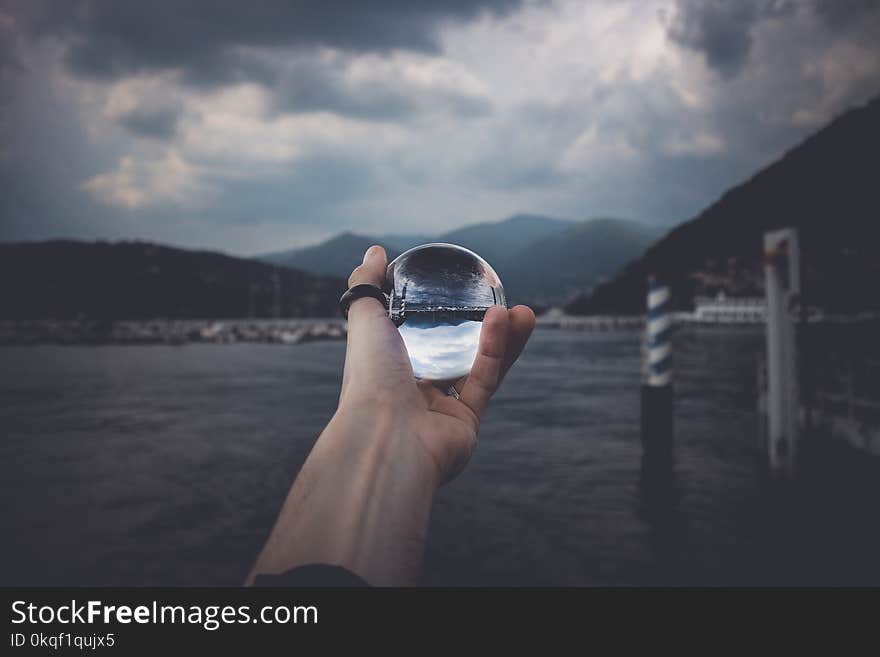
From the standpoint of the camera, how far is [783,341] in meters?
7.61

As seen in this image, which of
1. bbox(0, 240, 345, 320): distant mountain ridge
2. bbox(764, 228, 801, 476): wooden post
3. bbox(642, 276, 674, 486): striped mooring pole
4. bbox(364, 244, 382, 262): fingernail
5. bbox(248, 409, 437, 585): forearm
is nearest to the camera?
bbox(248, 409, 437, 585): forearm

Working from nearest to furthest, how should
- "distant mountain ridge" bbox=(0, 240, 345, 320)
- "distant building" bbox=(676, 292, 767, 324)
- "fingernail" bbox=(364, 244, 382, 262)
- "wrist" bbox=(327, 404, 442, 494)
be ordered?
"wrist" bbox=(327, 404, 442, 494), "fingernail" bbox=(364, 244, 382, 262), "distant mountain ridge" bbox=(0, 240, 345, 320), "distant building" bbox=(676, 292, 767, 324)

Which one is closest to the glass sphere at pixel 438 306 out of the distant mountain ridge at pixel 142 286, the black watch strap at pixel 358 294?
the black watch strap at pixel 358 294

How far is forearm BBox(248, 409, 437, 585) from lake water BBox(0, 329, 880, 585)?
4.40 metres

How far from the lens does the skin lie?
4.24 ft

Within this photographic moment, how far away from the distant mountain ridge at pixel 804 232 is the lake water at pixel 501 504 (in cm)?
326

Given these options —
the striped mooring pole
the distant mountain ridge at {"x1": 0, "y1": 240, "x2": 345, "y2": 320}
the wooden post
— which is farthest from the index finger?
the distant mountain ridge at {"x1": 0, "y1": 240, "x2": 345, "y2": 320}

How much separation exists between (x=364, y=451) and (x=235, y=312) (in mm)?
112160

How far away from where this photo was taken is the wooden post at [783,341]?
25.0ft

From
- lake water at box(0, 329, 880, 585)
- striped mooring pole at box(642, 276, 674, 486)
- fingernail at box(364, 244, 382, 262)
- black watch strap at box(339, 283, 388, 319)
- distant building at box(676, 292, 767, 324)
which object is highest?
distant building at box(676, 292, 767, 324)

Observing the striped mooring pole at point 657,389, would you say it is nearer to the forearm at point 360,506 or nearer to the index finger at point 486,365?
the index finger at point 486,365

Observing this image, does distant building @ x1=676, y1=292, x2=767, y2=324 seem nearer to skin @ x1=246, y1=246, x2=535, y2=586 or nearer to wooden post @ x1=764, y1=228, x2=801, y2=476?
wooden post @ x1=764, y1=228, x2=801, y2=476

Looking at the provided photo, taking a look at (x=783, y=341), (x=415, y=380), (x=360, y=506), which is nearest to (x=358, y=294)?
(x=415, y=380)

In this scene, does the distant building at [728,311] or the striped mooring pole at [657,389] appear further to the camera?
the distant building at [728,311]
